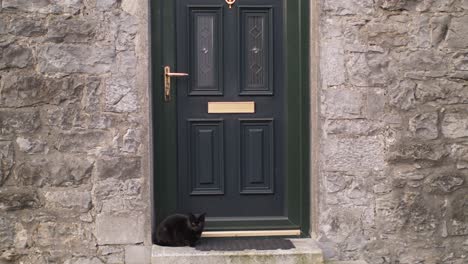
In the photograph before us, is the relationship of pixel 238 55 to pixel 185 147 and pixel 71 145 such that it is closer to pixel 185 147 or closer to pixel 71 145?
pixel 185 147

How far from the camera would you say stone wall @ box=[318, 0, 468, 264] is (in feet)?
14.2

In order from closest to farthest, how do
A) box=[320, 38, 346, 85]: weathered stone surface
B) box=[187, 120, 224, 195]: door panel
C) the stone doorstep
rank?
the stone doorstep → box=[320, 38, 346, 85]: weathered stone surface → box=[187, 120, 224, 195]: door panel

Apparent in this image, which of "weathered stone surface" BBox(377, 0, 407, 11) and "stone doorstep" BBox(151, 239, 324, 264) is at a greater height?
"weathered stone surface" BBox(377, 0, 407, 11)

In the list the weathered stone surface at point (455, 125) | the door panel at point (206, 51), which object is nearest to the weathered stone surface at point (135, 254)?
the door panel at point (206, 51)

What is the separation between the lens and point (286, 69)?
4516mm

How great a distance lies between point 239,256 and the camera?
4125 millimetres

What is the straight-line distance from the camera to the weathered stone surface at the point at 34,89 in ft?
13.6

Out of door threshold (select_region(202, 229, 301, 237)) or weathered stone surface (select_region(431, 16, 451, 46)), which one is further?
door threshold (select_region(202, 229, 301, 237))

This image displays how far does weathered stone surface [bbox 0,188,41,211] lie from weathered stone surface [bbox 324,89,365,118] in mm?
2374

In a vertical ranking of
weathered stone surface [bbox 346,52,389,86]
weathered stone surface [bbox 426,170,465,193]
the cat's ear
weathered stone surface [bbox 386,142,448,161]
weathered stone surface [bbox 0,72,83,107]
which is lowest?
the cat's ear

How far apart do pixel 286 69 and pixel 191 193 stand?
1294 mm

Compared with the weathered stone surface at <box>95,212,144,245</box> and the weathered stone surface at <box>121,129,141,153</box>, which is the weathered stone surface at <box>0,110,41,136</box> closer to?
the weathered stone surface at <box>121,129,141,153</box>

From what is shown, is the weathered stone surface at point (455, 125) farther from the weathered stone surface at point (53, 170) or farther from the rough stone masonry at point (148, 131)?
the weathered stone surface at point (53, 170)

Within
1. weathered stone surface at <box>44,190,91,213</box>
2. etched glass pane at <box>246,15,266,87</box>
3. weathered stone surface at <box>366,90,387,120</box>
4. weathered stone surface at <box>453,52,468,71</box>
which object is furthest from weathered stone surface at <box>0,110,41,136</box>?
weathered stone surface at <box>453,52,468,71</box>
